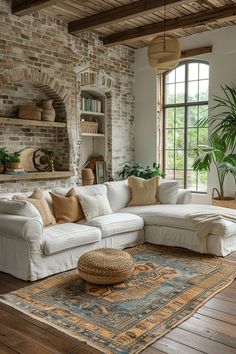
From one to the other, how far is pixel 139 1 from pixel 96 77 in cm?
192

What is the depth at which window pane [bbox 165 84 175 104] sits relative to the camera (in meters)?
7.69

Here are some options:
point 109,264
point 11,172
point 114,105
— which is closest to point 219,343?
point 109,264

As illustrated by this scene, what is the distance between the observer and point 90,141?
24.9ft

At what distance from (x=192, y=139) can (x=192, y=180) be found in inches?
32.8

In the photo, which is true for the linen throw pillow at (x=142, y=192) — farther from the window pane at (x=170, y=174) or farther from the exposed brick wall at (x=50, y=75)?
the window pane at (x=170, y=174)

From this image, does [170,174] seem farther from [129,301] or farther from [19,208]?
[129,301]

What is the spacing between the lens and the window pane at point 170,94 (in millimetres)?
7688

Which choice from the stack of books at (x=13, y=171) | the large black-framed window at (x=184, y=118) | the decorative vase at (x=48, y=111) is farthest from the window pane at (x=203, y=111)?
the stack of books at (x=13, y=171)

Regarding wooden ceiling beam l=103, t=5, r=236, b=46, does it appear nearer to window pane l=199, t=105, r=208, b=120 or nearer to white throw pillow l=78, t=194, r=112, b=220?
window pane l=199, t=105, r=208, b=120

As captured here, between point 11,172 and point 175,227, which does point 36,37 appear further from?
point 175,227

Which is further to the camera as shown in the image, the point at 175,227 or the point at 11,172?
the point at 11,172

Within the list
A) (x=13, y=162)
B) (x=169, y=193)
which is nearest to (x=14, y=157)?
(x=13, y=162)

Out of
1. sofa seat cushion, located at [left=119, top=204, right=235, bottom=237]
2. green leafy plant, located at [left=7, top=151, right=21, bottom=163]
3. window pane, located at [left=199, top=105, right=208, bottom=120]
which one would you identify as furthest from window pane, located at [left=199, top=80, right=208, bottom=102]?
green leafy plant, located at [left=7, top=151, right=21, bottom=163]

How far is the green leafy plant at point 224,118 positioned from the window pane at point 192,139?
0.83 ft
